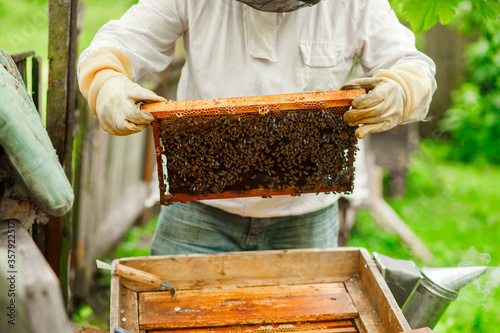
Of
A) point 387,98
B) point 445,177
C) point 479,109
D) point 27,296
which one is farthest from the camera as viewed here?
point 445,177

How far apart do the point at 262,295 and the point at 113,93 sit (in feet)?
3.62

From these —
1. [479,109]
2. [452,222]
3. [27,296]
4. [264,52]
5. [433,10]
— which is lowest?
[452,222]

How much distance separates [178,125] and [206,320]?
820 millimetres

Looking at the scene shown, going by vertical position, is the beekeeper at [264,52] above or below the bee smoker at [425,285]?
above

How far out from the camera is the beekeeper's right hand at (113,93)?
6.23 ft

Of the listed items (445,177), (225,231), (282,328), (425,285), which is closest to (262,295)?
(282,328)

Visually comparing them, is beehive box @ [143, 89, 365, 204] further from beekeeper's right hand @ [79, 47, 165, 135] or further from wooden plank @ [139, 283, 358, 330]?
wooden plank @ [139, 283, 358, 330]

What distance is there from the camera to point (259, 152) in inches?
82.0

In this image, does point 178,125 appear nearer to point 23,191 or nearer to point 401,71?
point 23,191

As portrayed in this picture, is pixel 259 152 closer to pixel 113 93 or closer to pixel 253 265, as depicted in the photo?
pixel 253 265

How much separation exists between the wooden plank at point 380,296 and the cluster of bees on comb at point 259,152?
369 millimetres

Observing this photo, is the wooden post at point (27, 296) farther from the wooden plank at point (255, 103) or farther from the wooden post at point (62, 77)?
the wooden post at point (62, 77)

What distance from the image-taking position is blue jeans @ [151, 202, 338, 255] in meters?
2.46

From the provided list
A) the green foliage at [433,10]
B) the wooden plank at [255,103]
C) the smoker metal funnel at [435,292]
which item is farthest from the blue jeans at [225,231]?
the green foliage at [433,10]
